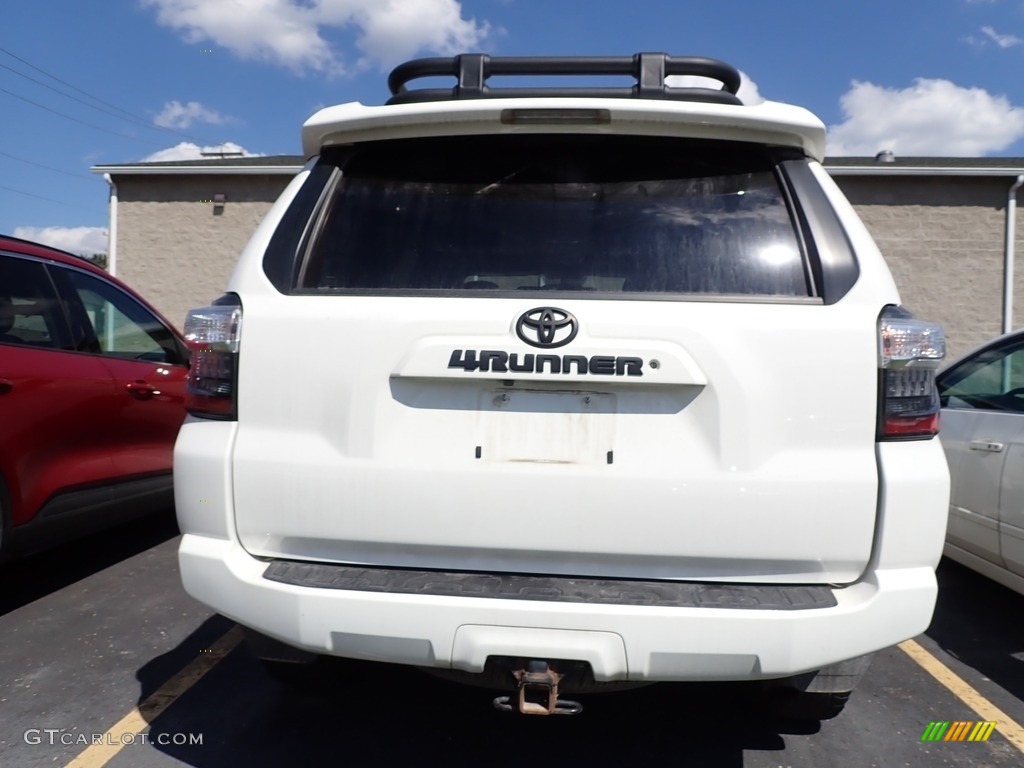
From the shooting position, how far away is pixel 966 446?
12.7 feet

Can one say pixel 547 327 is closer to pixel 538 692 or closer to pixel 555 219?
pixel 555 219

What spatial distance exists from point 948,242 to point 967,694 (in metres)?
12.6

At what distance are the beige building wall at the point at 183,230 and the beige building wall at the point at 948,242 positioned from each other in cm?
1164

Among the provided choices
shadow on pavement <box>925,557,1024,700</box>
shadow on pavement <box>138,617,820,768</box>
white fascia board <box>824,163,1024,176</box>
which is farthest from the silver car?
white fascia board <box>824,163,1024,176</box>

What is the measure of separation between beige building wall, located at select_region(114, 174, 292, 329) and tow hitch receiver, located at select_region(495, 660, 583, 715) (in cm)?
1487

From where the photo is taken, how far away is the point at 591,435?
6.24 feet

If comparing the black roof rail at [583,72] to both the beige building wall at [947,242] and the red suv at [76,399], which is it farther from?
the beige building wall at [947,242]

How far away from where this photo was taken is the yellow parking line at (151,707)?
254 cm

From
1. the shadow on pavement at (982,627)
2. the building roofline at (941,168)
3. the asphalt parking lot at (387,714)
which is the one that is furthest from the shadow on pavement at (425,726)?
the building roofline at (941,168)

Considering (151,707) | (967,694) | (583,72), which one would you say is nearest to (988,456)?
(967,694)

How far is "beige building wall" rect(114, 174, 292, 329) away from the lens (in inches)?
605

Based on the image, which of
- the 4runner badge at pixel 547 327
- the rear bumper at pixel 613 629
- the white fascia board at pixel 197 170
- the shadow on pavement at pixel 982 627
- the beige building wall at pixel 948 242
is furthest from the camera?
the white fascia board at pixel 197 170

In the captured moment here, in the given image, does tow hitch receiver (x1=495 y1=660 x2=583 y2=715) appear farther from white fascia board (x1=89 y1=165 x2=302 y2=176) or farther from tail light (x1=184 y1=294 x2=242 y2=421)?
white fascia board (x1=89 y1=165 x2=302 y2=176)

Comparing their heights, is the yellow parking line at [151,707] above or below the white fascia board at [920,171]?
below
